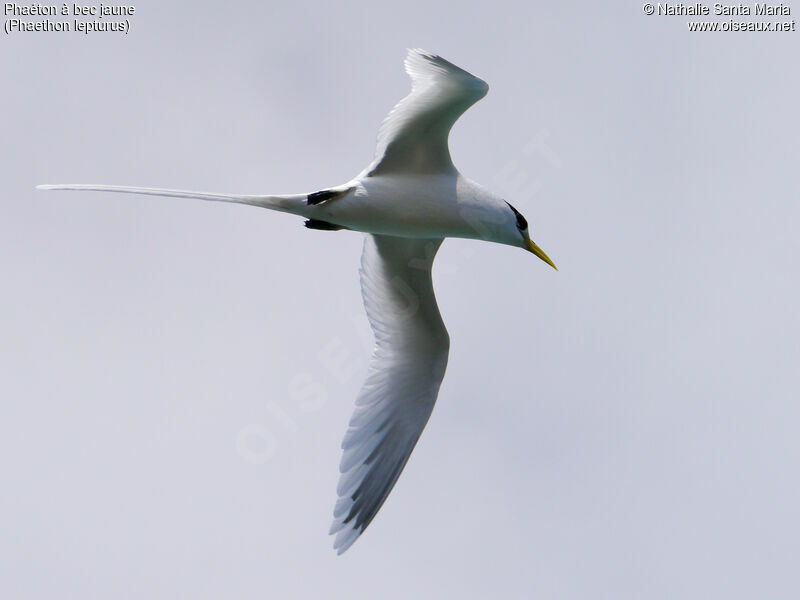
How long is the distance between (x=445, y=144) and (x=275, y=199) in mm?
1884

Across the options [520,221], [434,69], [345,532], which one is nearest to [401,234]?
[520,221]

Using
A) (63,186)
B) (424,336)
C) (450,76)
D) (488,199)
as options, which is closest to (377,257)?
(424,336)

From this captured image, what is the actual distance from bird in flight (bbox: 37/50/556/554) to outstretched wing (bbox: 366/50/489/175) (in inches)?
0.4

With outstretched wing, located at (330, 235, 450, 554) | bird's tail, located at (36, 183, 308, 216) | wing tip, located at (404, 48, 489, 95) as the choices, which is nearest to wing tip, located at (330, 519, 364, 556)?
outstretched wing, located at (330, 235, 450, 554)

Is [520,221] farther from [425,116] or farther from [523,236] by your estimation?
[425,116]

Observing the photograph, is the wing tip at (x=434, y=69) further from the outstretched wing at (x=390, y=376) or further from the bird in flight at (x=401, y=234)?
the outstretched wing at (x=390, y=376)

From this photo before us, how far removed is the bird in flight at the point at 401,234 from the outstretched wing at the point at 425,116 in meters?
0.01

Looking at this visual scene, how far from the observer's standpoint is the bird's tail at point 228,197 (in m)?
10.1

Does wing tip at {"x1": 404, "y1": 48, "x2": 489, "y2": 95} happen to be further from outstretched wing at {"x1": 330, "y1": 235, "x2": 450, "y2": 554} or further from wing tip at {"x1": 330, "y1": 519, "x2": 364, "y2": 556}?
wing tip at {"x1": 330, "y1": 519, "x2": 364, "y2": 556}

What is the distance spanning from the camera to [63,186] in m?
10.1

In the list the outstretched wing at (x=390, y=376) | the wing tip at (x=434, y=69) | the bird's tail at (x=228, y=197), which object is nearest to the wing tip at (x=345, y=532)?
the outstretched wing at (x=390, y=376)

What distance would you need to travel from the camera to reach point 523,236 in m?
11.6

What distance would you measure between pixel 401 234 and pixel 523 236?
1.30m

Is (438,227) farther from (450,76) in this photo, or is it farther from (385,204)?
(450,76)
